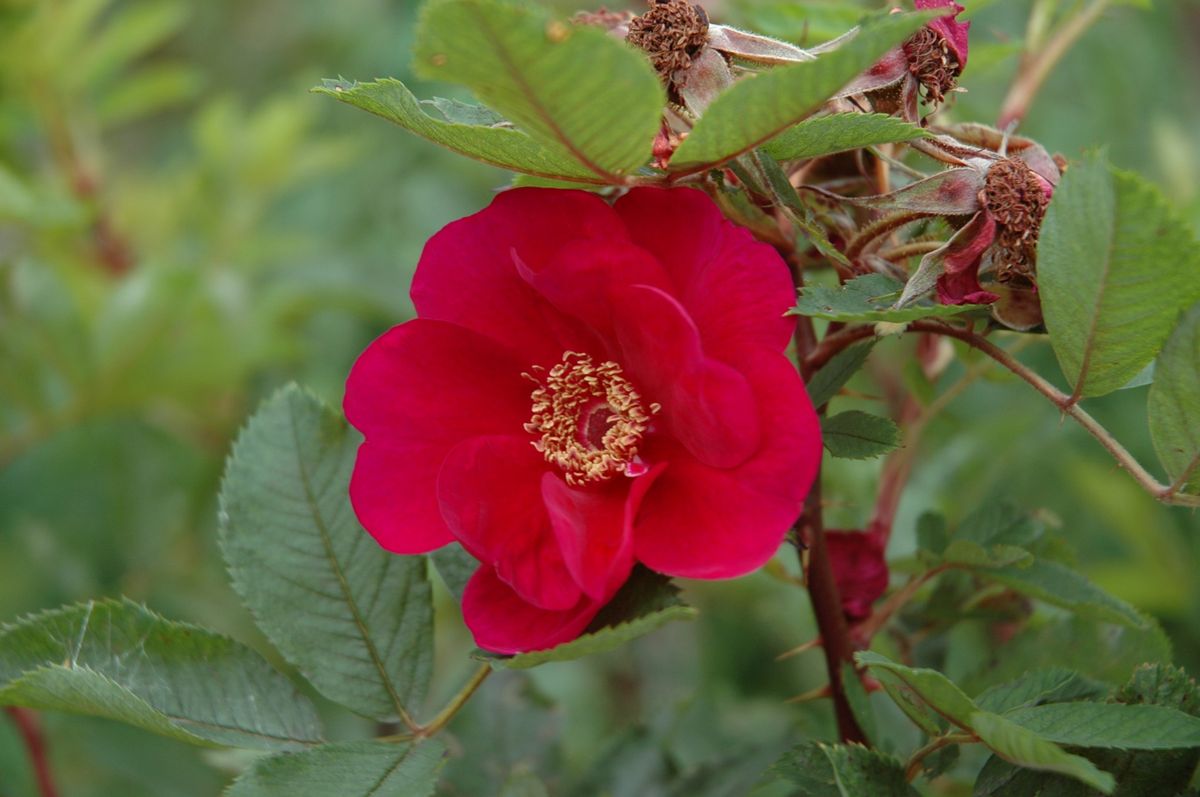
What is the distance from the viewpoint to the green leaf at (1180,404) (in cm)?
59

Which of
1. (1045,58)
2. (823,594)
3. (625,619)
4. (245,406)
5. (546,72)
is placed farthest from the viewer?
(245,406)

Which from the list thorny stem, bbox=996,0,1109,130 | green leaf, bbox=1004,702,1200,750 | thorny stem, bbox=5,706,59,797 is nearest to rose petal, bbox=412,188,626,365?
green leaf, bbox=1004,702,1200,750

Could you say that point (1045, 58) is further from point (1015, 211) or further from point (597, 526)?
point (597, 526)

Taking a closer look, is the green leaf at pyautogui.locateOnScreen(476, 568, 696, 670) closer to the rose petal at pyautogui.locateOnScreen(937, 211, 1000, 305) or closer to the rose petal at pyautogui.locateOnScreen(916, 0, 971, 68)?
the rose petal at pyautogui.locateOnScreen(937, 211, 1000, 305)

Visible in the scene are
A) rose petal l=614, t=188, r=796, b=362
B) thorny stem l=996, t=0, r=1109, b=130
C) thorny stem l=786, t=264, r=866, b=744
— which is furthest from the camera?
thorny stem l=996, t=0, r=1109, b=130

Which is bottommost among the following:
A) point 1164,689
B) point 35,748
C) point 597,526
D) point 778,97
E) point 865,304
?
point 35,748

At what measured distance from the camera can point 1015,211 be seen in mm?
583

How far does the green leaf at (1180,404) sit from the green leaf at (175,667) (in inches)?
21.2

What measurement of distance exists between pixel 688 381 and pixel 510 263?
134 millimetres

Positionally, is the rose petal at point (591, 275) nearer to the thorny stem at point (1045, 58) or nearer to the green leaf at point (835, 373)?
the green leaf at point (835, 373)

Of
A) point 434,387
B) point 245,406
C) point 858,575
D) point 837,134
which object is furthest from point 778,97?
point 245,406

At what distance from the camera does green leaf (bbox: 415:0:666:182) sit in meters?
0.50

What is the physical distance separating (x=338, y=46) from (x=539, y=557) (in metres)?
2.02

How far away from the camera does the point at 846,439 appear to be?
0.65 m
